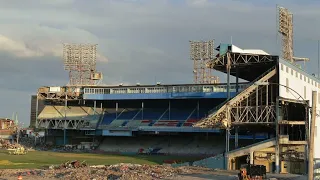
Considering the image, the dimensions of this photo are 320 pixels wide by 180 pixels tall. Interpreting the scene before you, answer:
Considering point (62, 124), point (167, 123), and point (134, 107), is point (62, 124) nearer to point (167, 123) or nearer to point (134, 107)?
point (134, 107)

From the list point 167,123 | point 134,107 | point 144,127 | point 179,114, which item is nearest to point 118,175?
point 144,127

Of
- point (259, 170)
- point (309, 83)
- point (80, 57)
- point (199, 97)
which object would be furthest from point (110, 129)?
point (259, 170)

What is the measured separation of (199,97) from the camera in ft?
339

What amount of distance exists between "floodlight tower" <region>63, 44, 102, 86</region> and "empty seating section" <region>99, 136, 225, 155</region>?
21526mm

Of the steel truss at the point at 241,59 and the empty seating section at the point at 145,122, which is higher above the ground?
the steel truss at the point at 241,59

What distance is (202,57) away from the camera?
126562 millimetres

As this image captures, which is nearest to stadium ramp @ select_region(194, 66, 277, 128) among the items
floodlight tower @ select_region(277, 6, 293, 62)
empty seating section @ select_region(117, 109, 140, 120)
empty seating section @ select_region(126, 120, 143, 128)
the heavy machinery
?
the heavy machinery

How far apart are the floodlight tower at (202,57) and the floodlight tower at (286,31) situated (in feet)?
104

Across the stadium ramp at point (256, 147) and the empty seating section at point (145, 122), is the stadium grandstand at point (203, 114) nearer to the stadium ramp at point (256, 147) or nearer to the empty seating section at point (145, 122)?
the stadium ramp at point (256, 147)

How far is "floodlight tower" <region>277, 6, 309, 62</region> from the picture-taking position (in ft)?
305

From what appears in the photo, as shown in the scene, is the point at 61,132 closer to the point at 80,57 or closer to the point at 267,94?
the point at 80,57

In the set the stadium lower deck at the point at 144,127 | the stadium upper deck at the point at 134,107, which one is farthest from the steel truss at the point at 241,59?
the stadium upper deck at the point at 134,107

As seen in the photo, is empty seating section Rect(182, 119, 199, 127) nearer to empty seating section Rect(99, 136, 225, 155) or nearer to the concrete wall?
empty seating section Rect(99, 136, 225, 155)

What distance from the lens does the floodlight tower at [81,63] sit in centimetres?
12544
